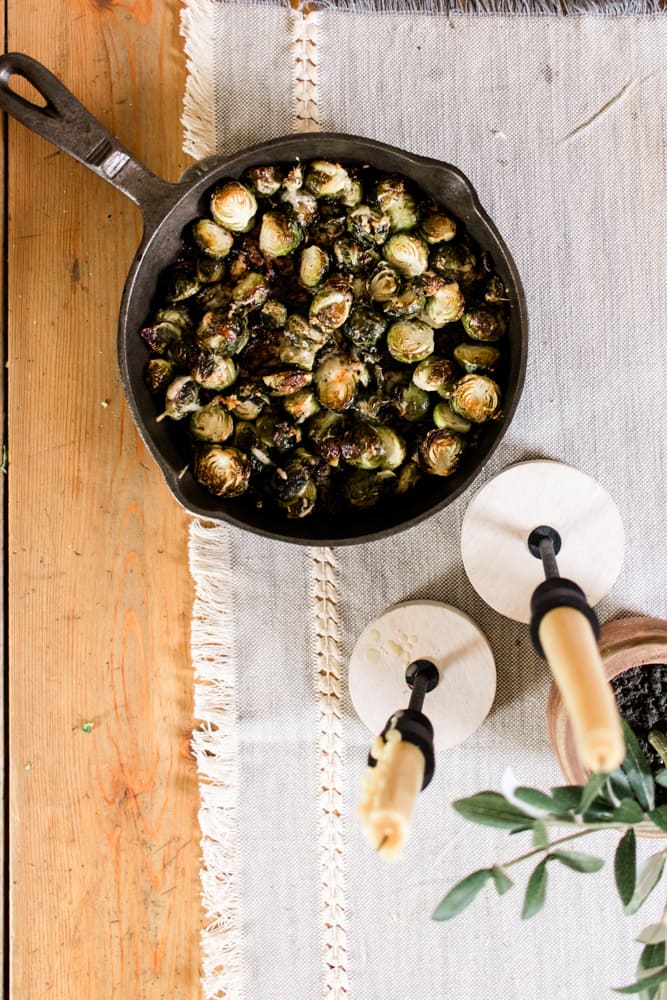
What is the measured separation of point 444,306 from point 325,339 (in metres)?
0.14

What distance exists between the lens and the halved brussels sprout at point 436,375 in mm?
963

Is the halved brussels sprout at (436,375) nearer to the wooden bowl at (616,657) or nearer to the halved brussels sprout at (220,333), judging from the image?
the halved brussels sprout at (220,333)

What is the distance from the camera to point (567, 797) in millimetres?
711

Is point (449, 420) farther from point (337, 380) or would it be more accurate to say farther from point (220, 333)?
point (220, 333)

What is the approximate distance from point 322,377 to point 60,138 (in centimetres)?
37

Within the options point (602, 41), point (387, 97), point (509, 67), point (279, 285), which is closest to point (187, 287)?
point (279, 285)

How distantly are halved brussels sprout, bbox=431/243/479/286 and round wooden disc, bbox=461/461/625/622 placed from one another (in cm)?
23

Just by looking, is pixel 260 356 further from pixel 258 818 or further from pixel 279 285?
pixel 258 818

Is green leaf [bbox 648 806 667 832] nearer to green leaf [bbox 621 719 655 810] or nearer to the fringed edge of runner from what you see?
green leaf [bbox 621 719 655 810]

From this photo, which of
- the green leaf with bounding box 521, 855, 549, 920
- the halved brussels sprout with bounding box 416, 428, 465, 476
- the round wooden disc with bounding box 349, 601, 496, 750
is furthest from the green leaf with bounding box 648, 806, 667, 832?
the halved brussels sprout with bounding box 416, 428, 465, 476

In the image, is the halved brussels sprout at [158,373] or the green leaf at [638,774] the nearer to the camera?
the green leaf at [638,774]

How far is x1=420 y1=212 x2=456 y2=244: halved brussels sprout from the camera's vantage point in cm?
95

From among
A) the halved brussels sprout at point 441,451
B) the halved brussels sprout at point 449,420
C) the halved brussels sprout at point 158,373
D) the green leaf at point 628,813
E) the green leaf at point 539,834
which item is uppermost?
the halved brussels sprout at point 158,373

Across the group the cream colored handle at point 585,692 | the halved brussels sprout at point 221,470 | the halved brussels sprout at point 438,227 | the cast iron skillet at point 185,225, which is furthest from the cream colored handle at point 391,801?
the halved brussels sprout at point 438,227
